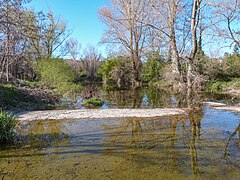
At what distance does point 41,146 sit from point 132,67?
2094 cm

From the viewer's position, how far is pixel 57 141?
488 cm

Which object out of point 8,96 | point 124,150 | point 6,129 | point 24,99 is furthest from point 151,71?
point 6,129

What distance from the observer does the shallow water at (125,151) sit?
10.9 ft

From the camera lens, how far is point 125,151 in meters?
4.23

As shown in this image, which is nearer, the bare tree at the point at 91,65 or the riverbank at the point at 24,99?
the riverbank at the point at 24,99

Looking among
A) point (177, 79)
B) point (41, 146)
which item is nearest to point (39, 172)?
point (41, 146)

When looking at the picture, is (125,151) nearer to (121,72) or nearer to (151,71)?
(121,72)

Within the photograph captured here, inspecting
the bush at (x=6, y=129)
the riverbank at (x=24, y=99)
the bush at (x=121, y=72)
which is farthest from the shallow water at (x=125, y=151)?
the bush at (x=121, y=72)

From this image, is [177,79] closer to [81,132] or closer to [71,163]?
[81,132]

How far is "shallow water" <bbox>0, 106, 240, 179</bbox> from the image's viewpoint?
10.9 ft

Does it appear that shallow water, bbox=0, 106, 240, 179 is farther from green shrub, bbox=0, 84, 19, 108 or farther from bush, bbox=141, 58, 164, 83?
bush, bbox=141, 58, 164, 83

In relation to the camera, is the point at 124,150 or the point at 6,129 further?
the point at 6,129

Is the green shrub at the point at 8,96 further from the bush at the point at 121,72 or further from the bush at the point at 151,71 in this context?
the bush at the point at 151,71

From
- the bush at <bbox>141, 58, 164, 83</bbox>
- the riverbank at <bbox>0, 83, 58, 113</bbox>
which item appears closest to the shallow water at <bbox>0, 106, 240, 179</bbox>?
the riverbank at <bbox>0, 83, 58, 113</bbox>
